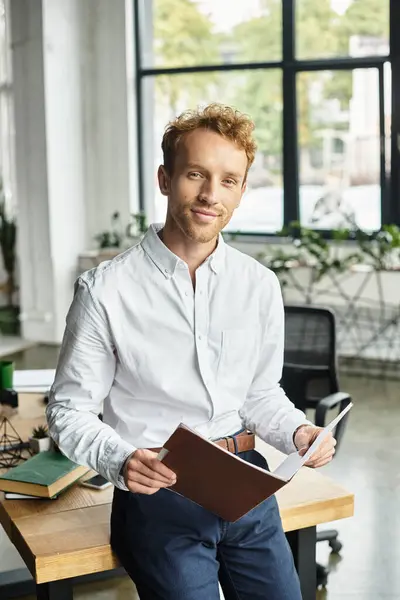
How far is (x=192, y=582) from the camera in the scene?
6.61 ft

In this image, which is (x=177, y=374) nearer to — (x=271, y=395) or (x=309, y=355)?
(x=271, y=395)

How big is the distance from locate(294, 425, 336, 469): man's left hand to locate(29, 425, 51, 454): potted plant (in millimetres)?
852

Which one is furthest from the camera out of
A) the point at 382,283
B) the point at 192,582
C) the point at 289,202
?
the point at 289,202

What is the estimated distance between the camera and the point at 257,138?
7367mm

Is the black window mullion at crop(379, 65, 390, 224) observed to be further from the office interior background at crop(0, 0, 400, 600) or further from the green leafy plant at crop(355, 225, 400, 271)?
the green leafy plant at crop(355, 225, 400, 271)

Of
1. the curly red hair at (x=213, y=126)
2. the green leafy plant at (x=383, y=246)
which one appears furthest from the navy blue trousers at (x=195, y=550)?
the green leafy plant at (x=383, y=246)

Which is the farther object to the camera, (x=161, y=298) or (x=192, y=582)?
(x=161, y=298)

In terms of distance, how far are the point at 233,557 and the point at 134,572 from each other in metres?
0.23

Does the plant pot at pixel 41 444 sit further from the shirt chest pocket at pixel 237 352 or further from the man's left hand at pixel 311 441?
the man's left hand at pixel 311 441

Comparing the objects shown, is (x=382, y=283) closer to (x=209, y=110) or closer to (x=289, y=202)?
(x=289, y=202)

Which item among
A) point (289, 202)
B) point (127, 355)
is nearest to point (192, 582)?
point (127, 355)

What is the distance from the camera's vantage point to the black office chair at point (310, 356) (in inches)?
145

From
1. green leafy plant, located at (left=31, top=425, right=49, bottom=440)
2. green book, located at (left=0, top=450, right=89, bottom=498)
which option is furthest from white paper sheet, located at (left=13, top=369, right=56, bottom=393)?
green book, located at (left=0, top=450, right=89, bottom=498)

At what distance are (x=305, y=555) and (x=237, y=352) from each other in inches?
24.3
